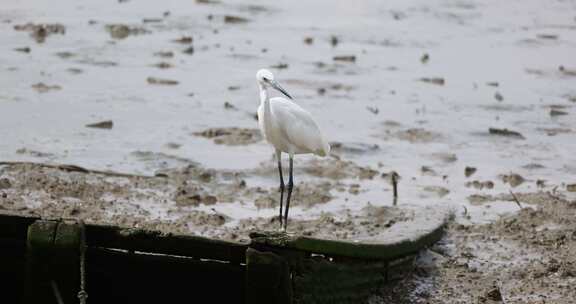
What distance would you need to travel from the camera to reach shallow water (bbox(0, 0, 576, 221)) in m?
11.4

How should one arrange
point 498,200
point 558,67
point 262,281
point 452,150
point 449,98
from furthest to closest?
point 558,67 < point 449,98 < point 452,150 < point 498,200 < point 262,281

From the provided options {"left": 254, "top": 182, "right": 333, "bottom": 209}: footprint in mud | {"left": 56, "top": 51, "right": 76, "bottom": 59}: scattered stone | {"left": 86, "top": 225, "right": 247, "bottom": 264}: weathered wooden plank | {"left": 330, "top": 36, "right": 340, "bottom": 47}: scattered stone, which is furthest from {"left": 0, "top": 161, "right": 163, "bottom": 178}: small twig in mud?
{"left": 330, "top": 36, "right": 340, "bottom": 47}: scattered stone

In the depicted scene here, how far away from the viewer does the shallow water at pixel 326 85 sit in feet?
37.5

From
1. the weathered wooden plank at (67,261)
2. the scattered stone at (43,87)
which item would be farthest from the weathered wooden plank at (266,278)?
the scattered stone at (43,87)

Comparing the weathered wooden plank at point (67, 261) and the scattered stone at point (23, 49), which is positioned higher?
the scattered stone at point (23, 49)

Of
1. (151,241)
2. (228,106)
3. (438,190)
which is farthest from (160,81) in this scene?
(151,241)

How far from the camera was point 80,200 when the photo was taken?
9.88m

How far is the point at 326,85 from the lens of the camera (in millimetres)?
14297

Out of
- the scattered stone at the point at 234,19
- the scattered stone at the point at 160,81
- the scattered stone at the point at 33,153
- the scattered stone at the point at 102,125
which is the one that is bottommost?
the scattered stone at the point at 33,153

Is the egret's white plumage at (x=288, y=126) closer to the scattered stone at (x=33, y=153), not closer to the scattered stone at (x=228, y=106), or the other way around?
the scattered stone at (x=33, y=153)

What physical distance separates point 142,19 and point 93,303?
10706mm

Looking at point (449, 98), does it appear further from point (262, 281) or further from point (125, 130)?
point (262, 281)

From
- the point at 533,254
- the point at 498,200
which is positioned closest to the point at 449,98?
the point at 498,200

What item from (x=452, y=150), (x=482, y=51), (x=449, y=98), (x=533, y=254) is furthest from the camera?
(x=482, y=51)
